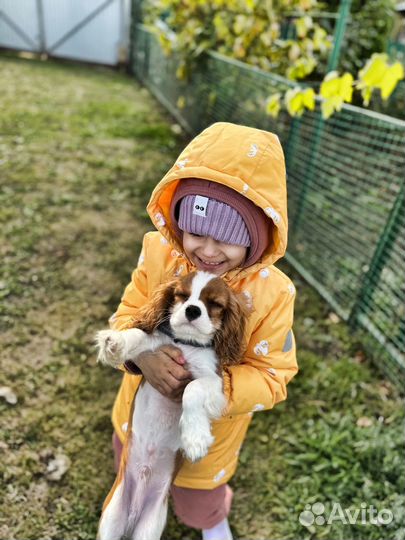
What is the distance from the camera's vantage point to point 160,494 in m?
1.81

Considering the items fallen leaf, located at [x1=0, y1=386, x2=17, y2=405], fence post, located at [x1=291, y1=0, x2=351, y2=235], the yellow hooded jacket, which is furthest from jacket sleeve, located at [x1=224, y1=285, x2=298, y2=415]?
fence post, located at [x1=291, y1=0, x2=351, y2=235]

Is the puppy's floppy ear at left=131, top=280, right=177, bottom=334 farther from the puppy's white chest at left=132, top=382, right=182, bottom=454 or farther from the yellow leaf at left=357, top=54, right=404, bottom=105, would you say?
the yellow leaf at left=357, top=54, right=404, bottom=105

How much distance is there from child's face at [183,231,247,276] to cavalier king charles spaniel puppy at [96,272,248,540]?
0.14m

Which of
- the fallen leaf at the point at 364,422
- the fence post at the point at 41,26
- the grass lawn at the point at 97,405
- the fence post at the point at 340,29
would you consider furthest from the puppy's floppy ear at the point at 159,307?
the fence post at the point at 41,26

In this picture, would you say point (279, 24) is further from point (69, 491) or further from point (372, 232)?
point (69, 491)

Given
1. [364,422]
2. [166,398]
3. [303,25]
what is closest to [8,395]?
[166,398]

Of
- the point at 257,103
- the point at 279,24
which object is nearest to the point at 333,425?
the point at 257,103

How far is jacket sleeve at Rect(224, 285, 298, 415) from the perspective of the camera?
1.73m

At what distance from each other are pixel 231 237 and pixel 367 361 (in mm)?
2672

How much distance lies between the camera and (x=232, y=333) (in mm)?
1607

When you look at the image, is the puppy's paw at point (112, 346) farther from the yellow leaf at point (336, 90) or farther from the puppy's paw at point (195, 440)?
the yellow leaf at point (336, 90)

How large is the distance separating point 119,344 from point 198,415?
386 millimetres

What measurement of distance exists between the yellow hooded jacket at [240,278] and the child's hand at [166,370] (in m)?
0.18

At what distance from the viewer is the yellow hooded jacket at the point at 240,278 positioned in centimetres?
171
